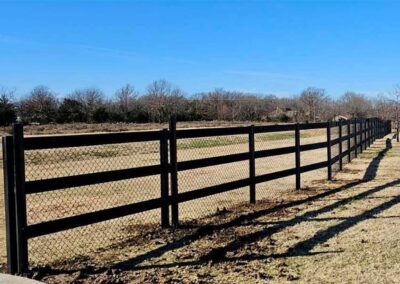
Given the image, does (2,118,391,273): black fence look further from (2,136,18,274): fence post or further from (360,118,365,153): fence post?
(360,118,365,153): fence post

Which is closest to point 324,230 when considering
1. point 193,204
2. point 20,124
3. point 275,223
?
point 275,223

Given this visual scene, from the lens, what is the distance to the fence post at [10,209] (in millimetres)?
5170

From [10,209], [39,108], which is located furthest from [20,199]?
[39,108]

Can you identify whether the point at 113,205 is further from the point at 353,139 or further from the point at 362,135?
the point at 362,135

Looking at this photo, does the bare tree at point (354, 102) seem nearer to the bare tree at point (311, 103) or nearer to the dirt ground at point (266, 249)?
the bare tree at point (311, 103)

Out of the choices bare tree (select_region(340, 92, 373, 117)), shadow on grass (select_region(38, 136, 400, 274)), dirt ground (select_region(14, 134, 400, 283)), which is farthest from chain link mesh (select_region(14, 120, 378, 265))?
bare tree (select_region(340, 92, 373, 117))

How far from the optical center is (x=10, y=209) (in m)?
5.18

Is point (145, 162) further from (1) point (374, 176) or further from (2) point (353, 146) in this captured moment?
(1) point (374, 176)

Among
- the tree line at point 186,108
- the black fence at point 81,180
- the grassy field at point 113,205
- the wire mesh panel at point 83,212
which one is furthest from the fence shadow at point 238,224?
the tree line at point 186,108

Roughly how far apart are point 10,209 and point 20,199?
139 millimetres

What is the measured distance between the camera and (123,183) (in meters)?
13.3

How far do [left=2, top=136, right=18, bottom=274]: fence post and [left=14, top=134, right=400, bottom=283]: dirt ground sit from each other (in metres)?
0.29

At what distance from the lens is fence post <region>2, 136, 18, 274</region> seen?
5170 millimetres

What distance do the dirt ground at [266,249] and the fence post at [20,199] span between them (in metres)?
0.22
